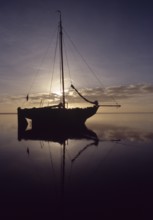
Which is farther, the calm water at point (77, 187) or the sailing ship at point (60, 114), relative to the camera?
the sailing ship at point (60, 114)

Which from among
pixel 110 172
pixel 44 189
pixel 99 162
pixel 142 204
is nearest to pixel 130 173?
pixel 110 172

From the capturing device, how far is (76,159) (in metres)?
16.5

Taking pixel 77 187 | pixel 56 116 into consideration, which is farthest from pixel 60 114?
pixel 77 187

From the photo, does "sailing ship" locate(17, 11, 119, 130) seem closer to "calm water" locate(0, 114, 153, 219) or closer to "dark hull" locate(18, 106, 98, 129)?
"dark hull" locate(18, 106, 98, 129)

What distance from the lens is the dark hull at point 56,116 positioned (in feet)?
140

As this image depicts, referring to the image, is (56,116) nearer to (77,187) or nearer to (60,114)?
(60,114)

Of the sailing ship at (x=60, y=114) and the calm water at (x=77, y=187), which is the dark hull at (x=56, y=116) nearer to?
the sailing ship at (x=60, y=114)

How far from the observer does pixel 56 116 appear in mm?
42562

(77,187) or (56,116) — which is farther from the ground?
(56,116)

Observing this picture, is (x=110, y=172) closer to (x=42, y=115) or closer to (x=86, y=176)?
(x=86, y=176)

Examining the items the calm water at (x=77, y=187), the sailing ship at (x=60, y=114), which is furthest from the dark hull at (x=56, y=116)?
the calm water at (x=77, y=187)

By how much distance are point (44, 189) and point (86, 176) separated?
292cm

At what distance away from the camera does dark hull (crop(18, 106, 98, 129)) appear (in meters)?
42.6

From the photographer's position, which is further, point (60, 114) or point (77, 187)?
point (60, 114)
